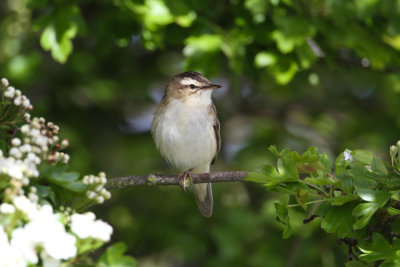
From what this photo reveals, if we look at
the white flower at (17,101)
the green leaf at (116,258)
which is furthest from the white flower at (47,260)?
the white flower at (17,101)

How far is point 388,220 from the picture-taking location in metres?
3.19

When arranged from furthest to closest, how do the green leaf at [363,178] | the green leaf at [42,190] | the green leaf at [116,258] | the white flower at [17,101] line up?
the green leaf at [363,178] → the white flower at [17,101] → the green leaf at [42,190] → the green leaf at [116,258]

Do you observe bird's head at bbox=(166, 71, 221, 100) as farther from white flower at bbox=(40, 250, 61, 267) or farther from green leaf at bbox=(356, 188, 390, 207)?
white flower at bbox=(40, 250, 61, 267)

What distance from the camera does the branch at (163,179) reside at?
335 cm

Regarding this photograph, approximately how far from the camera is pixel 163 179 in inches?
158

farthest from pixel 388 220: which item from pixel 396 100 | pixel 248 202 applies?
pixel 248 202

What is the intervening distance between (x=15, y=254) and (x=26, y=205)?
0.66ft

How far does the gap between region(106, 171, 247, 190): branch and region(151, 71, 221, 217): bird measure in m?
1.17

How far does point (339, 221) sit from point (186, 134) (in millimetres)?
2529

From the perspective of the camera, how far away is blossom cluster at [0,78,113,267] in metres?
2.00

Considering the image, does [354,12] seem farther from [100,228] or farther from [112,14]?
[100,228]

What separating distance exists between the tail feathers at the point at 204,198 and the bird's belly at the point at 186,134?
2.76 feet

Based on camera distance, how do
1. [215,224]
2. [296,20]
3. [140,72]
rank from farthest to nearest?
[140,72]
[215,224]
[296,20]

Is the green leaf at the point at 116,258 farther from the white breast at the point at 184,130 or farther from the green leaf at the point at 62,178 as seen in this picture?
the white breast at the point at 184,130
